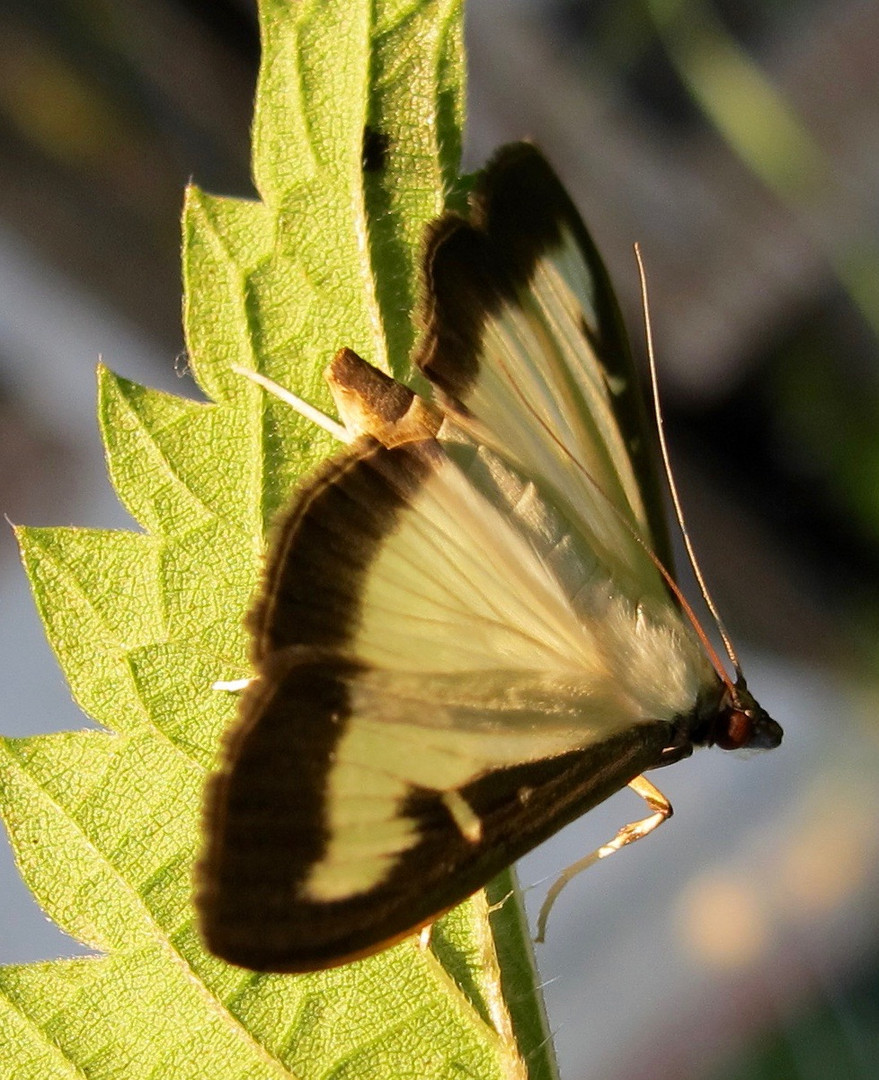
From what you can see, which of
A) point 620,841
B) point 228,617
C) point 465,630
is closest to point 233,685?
point 228,617

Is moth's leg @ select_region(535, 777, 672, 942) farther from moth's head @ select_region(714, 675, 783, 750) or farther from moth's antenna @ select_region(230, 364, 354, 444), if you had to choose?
moth's antenna @ select_region(230, 364, 354, 444)

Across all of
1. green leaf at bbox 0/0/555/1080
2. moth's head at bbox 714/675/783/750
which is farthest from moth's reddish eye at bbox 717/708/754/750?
green leaf at bbox 0/0/555/1080

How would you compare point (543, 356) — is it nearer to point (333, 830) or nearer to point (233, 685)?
point (233, 685)

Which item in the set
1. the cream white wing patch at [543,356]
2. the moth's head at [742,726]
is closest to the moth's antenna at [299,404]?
the cream white wing patch at [543,356]

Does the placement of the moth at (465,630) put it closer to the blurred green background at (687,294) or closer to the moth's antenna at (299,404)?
the moth's antenna at (299,404)

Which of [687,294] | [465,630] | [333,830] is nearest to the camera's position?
[333,830]

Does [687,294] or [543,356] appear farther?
[687,294]

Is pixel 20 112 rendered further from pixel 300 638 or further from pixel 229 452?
pixel 300 638
